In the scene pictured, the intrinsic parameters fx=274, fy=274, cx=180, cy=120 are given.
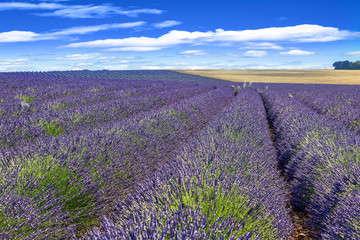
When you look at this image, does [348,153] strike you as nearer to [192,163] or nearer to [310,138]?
[310,138]

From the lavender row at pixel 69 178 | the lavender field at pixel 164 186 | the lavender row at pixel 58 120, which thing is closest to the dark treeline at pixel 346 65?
the lavender row at pixel 58 120

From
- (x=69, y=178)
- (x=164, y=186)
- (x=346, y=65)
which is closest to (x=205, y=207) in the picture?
(x=164, y=186)

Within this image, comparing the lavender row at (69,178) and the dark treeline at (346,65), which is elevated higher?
the dark treeline at (346,65)

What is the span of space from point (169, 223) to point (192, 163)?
138 centimetres

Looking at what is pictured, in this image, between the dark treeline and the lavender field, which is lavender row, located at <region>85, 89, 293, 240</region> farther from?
the dark treeline

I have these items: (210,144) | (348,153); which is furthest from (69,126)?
(348,153)

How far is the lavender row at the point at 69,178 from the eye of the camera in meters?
2.06

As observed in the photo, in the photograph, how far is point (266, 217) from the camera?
203 centimetres

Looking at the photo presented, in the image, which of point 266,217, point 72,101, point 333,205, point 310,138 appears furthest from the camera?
point 72,101

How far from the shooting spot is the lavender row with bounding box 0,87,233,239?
206cm

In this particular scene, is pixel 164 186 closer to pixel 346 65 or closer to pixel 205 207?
pixel 205 207

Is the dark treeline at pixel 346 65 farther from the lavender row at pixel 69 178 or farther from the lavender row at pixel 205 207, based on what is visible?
the lavender row at pixel 205 207

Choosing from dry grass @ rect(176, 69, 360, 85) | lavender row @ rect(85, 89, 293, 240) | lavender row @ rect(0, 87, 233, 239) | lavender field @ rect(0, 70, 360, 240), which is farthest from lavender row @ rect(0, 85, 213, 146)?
dry grass @ rect(176, 69, 360, 85)

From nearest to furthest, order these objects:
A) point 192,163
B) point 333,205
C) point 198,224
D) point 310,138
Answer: point 198,224 < point 333,205 < point 192,163 < point 310,138
